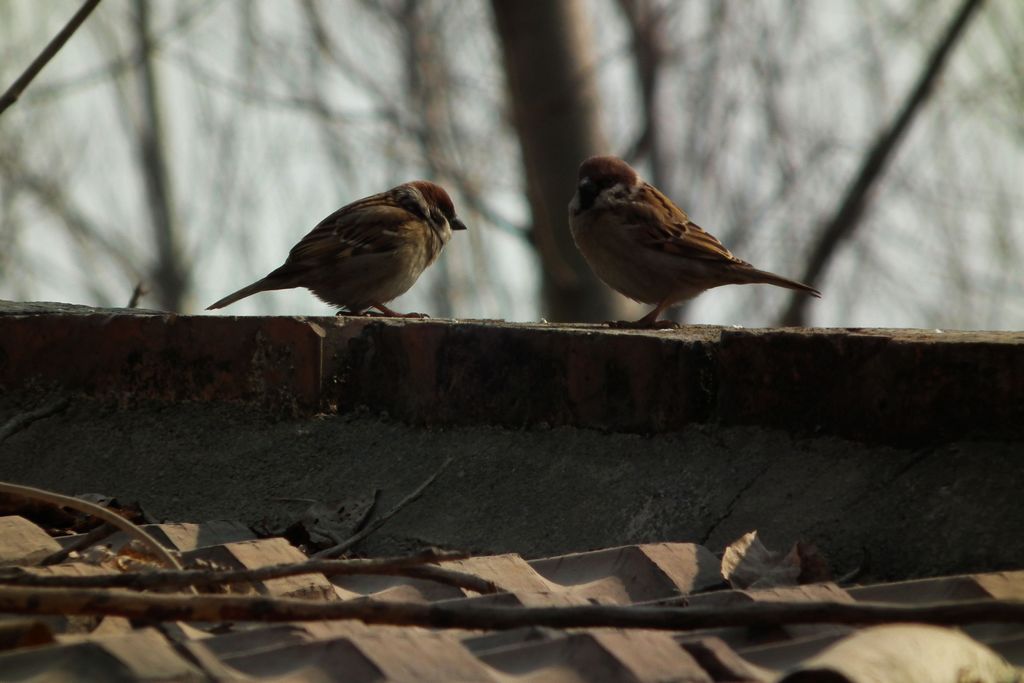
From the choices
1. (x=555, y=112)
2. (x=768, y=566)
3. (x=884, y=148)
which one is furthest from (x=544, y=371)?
(x=884, y=148)

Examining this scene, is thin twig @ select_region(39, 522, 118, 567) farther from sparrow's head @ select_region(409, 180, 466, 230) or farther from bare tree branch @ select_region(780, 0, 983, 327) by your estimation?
bare tree branch @ select_region(780, 0, 983, 327)

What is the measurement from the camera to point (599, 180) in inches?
245

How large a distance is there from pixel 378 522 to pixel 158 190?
1838 centimetres

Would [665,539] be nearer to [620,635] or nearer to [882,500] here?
[882,500]

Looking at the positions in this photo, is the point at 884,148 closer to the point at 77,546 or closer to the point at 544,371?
the point at 544,371

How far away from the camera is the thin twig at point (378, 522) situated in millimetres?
2535

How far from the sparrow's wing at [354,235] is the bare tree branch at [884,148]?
4279 millimetres

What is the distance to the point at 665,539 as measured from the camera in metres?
2.63

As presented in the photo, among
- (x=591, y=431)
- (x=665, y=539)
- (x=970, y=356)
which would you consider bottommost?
(x=665, y=539)

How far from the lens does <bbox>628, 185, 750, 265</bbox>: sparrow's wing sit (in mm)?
5926

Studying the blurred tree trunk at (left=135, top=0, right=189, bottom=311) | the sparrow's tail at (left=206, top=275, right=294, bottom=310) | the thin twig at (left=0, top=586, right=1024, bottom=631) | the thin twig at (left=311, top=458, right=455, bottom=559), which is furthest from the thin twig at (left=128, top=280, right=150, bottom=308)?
the blurred tree trunk at (left=135, top=0, right=189, bottom=311)

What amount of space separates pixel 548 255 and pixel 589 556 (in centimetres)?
668

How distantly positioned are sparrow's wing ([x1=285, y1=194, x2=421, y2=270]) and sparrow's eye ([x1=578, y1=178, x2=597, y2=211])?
89 cm

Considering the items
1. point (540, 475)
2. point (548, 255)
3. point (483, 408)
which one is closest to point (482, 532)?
point (540, 475)
